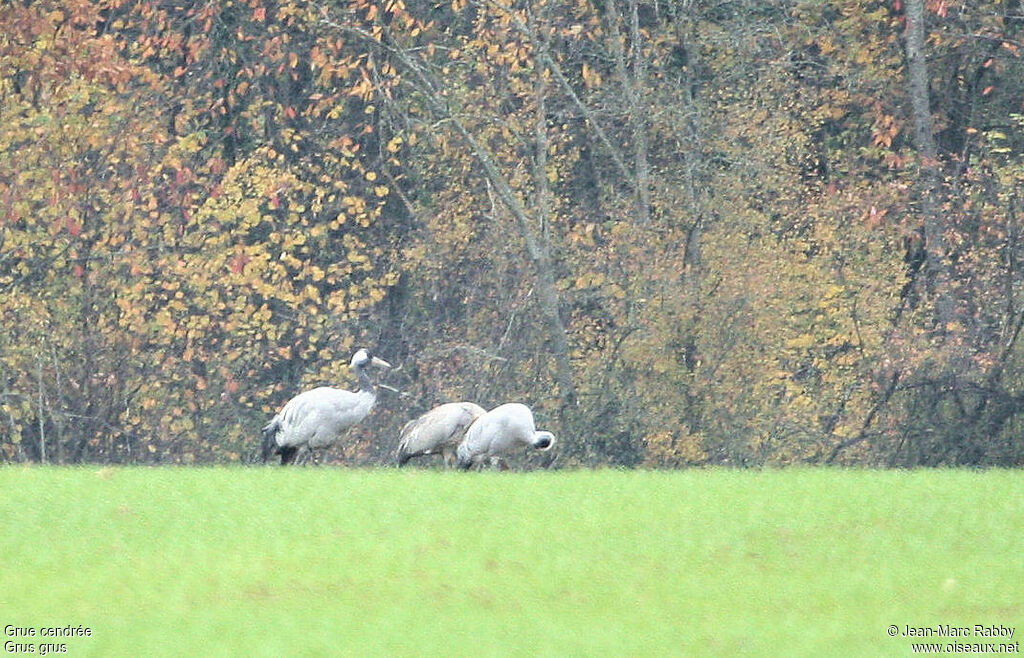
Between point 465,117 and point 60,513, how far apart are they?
15727mm

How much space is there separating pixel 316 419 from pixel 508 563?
9.56 meters

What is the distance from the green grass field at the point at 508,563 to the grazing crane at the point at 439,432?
3775 millimetres

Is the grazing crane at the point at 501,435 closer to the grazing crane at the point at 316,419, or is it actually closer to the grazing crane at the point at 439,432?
the grazing crane at the point at 439,432

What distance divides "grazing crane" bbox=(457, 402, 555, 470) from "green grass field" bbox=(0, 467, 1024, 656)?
9.26 ft

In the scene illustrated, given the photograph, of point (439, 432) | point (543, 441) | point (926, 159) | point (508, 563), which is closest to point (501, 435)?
point (543, 441)

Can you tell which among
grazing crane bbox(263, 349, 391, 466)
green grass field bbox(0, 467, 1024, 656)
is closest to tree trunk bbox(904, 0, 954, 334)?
grazing crane bbox(263, 349, 391, 466)

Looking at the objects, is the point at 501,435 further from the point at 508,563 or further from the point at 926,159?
the point at 926,159

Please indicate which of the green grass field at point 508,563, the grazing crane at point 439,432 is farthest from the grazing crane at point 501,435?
the green grass field at point 508,563

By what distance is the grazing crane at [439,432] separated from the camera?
70.4ft

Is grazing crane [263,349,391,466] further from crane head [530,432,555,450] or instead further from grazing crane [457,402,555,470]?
crane head [530,432,555,450]

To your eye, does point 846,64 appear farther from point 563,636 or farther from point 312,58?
point 563,636

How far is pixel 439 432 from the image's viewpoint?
21484 mm

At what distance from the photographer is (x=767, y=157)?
29516 millimetres

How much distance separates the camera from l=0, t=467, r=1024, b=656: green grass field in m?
9.91
